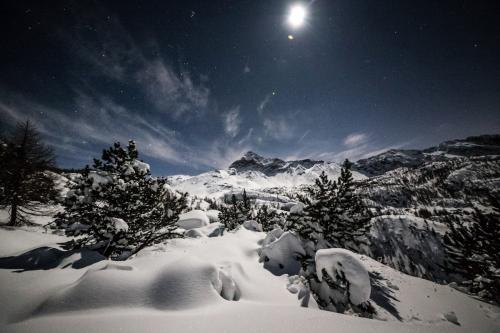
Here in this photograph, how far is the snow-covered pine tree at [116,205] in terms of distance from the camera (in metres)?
7.39

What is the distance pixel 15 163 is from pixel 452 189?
212219 mm

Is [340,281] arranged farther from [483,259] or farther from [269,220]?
[269,220]

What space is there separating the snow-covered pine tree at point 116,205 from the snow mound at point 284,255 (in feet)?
18.8

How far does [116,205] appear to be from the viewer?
8.09 metres

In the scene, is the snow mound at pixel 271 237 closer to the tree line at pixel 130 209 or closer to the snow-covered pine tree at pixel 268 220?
the tree line at pixel 130 209

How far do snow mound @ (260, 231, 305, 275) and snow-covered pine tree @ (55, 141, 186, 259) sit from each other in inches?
226

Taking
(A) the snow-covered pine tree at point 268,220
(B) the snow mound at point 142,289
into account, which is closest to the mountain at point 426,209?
(B) the snow mound at point 142,289

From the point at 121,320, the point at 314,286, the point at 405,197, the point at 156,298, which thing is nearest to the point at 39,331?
the point at 121,320

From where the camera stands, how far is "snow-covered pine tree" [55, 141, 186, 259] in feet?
24.3

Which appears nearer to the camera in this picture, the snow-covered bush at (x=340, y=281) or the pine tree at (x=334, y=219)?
the snow-covered bush at (x=340, y=281)

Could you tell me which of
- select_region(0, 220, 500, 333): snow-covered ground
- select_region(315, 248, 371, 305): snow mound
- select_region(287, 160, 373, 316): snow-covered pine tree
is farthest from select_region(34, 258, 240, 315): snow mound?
select_region(287, 160, 373, 316): snow-covered pine tree

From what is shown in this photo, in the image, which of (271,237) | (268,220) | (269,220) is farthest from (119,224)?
(268,220)

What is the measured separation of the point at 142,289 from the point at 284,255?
751 cm

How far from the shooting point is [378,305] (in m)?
7.63
